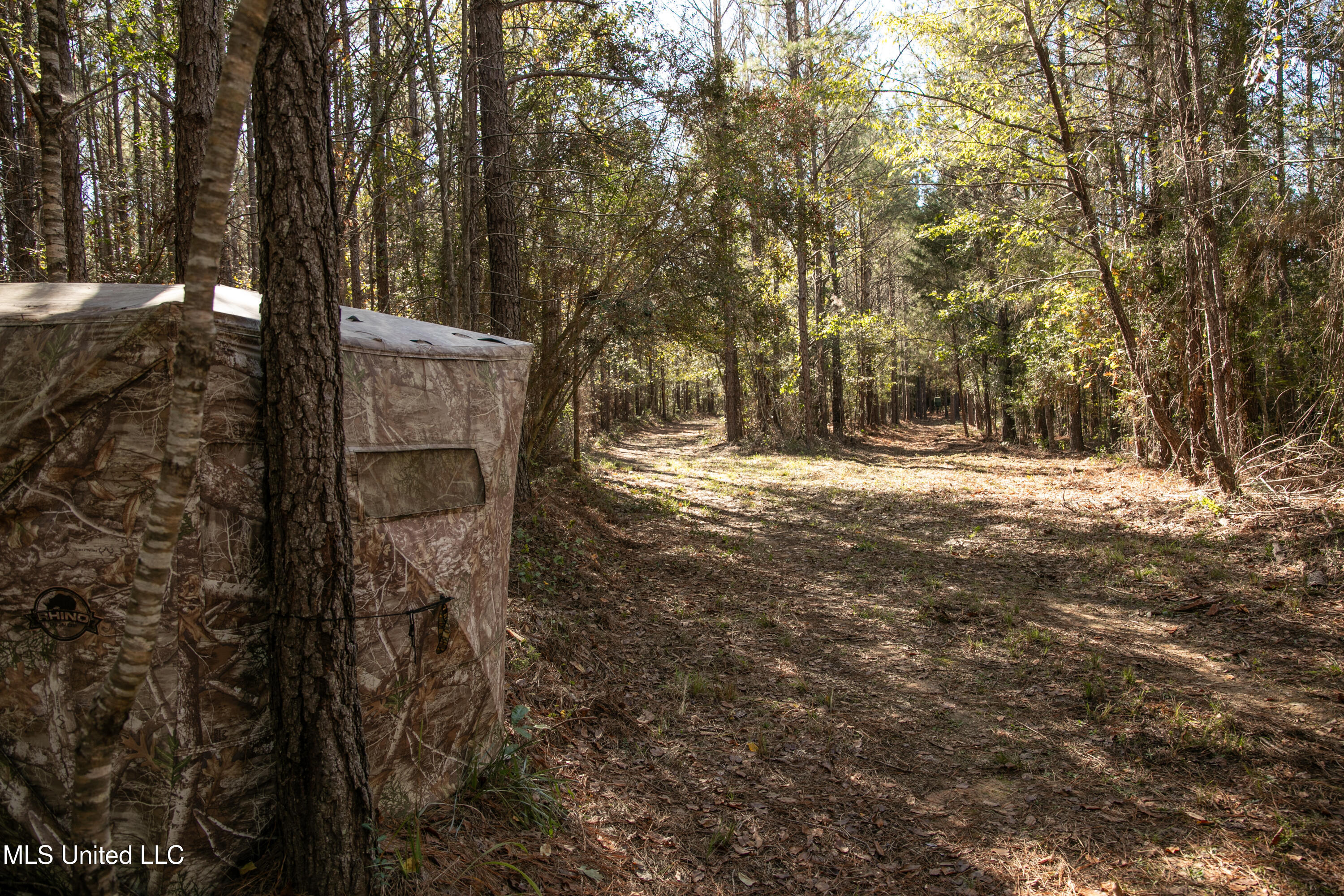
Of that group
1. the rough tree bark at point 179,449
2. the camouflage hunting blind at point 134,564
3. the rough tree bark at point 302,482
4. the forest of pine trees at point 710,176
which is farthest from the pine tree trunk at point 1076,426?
the rough tree bark at point 179,449

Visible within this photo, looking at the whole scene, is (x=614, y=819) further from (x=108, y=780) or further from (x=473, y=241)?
(x=473, y=241)

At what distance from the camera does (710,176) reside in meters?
10.0

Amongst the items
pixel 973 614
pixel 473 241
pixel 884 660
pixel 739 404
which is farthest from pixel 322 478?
pixel 739 404

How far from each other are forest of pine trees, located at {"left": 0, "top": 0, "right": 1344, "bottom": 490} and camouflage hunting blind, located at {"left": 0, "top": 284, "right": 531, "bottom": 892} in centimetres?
311

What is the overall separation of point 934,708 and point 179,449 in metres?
4.83

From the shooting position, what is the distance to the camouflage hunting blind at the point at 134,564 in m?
2.00

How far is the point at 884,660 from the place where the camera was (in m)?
5.56

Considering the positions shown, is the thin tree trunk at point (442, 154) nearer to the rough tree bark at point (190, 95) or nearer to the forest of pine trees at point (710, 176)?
the forest of pine trees at point (710, 176)

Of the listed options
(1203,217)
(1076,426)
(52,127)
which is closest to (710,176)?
(1203,217)

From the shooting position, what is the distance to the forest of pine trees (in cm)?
710

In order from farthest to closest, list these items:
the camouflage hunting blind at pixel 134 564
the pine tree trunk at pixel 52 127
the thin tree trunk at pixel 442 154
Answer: the thin tree trunk at pixel 442 154 < the pine tree trunk at pixel 52 127 < the camouflage hunting blind at pixel 134 564

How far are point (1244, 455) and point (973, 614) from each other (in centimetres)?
525

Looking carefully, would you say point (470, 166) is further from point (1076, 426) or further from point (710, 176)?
point (1076, 426)

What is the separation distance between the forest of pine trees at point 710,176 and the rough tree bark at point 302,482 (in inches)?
119
